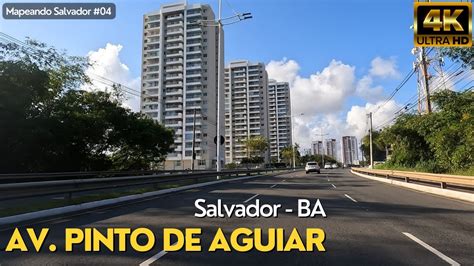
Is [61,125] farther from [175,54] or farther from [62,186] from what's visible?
[175,54]

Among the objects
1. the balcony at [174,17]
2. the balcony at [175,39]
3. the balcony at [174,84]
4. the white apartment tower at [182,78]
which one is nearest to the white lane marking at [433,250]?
the white apartment tower at [182,78]

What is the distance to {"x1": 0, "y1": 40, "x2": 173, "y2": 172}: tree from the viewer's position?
24.0 m

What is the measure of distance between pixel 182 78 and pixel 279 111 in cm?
7911

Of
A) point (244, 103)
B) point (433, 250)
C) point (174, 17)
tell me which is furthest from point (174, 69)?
point (433, 250)

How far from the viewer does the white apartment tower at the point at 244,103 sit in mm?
171875

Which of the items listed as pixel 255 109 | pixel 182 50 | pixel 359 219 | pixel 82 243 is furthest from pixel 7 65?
pixel 255 109

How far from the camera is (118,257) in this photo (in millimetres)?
6219

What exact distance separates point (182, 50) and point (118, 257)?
123154 millimetres

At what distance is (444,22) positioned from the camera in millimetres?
14656

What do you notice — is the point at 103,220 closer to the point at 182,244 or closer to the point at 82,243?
the point at 82,243

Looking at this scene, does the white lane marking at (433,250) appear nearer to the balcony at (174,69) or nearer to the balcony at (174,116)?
the balcony at (174,116)

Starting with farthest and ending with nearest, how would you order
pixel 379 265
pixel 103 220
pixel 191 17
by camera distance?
pixel 191 17 < pixel 103 220 < pixel 379 265

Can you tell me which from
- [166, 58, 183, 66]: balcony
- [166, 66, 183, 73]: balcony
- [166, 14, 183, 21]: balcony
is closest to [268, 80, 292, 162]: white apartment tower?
[166, 66, 183, 73]: balcony

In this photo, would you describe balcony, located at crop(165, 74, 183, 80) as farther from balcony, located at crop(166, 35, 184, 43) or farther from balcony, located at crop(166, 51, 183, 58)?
balcony, located at crop(166, 35, 184, 43)
